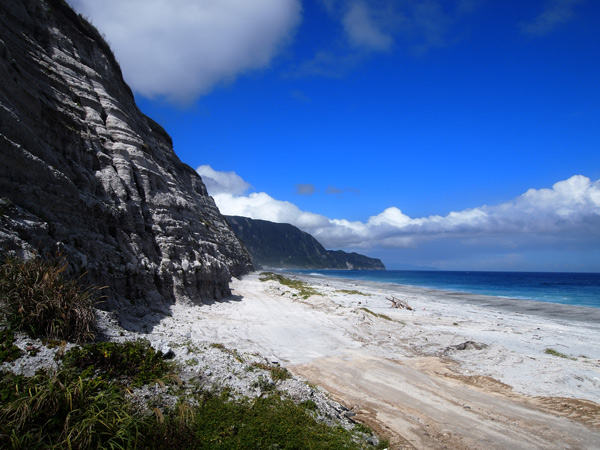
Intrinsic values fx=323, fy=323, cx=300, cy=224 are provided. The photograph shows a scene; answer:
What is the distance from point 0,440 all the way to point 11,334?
10.8ft

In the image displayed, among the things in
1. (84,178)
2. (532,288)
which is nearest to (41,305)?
(84,178)

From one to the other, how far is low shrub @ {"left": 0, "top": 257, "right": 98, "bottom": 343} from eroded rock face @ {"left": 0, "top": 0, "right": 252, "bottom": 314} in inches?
90.2

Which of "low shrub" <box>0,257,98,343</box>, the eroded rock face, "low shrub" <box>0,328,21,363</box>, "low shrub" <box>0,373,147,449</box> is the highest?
the eroded rock face

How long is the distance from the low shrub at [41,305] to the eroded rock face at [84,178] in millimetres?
2291

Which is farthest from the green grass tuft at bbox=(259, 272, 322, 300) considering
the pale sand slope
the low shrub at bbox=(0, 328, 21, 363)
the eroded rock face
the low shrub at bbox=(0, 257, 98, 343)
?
the low shrub at bbox=(0, 328, 21, 363)

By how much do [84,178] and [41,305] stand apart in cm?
1161

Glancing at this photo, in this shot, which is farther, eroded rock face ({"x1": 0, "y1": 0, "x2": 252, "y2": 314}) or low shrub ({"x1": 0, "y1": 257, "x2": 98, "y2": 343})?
eroded rock face ({"x1": 0, "y1": 0, "x2": 252, "y2": 314})

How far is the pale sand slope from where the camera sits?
8461 millimetres

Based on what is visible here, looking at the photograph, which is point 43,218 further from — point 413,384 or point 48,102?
point 413,384

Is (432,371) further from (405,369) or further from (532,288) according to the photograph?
(532,288)

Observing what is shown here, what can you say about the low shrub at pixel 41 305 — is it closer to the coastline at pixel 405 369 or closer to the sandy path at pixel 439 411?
the coastline at pixel 405 369

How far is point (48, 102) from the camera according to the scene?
17125mm

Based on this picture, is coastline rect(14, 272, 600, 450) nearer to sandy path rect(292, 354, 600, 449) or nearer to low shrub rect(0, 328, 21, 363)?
sandy path rect(292, 354, 600, 449)

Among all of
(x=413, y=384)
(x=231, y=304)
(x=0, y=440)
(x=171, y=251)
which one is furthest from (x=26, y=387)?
(x=231, y=304)
